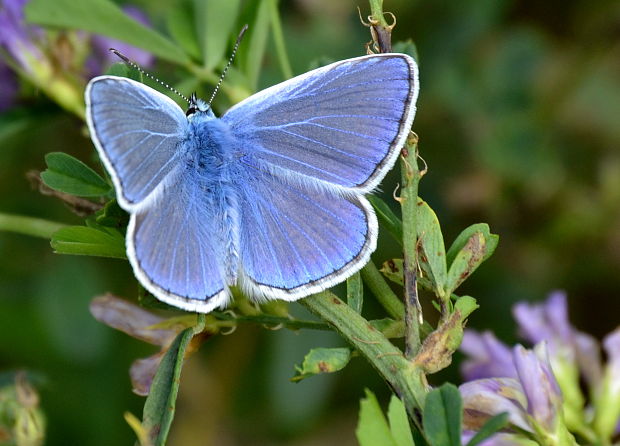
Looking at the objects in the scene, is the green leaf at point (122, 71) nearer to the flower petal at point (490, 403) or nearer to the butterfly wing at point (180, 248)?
the butterfly wing at point (180, 248)

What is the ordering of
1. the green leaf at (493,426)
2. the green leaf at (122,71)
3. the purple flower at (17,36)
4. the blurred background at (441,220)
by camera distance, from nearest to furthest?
1. the green leaf at (493,426)
2. the green leaf at (122,71)
3. the purple flower at (17,36)
4. the blurred background at (441,220)

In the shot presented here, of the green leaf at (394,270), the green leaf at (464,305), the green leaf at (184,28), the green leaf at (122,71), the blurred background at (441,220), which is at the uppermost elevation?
the green leaf at (122,71)

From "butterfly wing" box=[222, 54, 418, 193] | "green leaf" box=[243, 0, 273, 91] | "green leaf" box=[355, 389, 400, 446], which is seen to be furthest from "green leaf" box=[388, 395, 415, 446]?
"green leaf" box=[243, 0, 273, 91]

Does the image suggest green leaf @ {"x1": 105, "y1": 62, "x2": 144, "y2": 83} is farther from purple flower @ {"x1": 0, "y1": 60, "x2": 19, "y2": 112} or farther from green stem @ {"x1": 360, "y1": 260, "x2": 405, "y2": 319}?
purple flower @ {"x1": 0, "y1": 60, "x2": 19, "y2": 112}

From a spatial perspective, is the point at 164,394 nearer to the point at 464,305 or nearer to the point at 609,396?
the point at 464,305

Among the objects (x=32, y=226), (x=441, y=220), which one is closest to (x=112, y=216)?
(x=32, y=226)

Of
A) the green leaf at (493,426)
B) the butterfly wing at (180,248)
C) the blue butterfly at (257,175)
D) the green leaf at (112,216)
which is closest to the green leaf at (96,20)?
the blue butterfly at (257,175)
